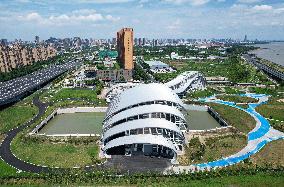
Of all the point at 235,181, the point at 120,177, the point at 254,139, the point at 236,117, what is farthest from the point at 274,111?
the point at 120,177

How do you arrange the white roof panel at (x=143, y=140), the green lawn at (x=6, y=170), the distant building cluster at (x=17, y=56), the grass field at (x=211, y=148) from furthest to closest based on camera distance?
1. the distant building cluster at (x=17, y=56)
2. the grass field at (x=211, y=148)
3. the white roof panel at (x=143, y=140)
4. the green lawn at (x=6, y=170)

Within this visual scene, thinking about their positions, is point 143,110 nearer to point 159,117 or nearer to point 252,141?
point 159,117

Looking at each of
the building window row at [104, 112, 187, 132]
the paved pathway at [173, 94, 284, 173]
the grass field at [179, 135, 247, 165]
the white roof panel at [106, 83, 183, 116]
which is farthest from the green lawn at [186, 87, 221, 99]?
the building window row at [104, 112, 187, 132]

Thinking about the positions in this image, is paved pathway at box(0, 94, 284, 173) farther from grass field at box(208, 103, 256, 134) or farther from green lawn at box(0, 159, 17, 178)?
grass field at box(208, 103, 256, 134)

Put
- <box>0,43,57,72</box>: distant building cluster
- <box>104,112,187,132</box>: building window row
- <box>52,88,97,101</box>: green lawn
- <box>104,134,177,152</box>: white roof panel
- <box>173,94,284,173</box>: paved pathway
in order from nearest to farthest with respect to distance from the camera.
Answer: <box>173,94,284,173</box>: paved pathway, <box>104,134,177,152</box>: white roof panel, <box>104,112,187,132</box>: building window row, <box>52,88,97,101</box>: green lawn, <box>0,43,57,72</box>: distant building cluster

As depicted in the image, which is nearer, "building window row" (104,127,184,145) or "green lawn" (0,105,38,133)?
"building window row" (104,127,184,145)

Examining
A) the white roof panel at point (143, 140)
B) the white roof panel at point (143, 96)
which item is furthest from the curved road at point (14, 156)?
the white roof panel at point (143, 96)

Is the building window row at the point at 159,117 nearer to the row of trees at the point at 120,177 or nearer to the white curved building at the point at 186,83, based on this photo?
the row of trees at the point at 120,177
